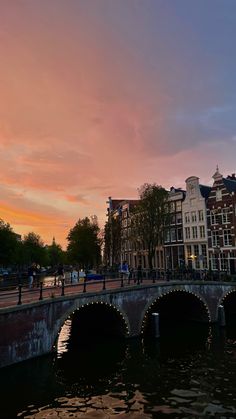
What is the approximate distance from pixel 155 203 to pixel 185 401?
122 feet

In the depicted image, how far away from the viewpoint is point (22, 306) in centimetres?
2048

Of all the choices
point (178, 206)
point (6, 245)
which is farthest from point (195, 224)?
point (6, 245)

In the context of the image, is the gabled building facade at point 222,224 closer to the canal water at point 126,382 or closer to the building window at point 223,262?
the building window at point 223,262

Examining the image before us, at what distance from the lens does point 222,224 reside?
178 ft

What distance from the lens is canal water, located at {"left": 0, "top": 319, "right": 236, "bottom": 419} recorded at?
14.9 meters

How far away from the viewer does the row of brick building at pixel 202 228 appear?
5325 centimetres

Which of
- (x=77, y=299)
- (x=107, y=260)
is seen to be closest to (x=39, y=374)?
(x=77, y=299)

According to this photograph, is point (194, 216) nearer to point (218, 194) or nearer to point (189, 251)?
point (189, 251)

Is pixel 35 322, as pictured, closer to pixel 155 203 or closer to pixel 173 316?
pixel 173 316

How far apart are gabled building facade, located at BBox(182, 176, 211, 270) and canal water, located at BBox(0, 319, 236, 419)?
31704mm

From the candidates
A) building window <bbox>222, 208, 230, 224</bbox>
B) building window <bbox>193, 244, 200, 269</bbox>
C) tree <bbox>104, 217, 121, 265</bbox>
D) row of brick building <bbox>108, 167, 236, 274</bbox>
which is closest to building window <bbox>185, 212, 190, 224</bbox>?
row of brick building <bbox>108, 167, 236, 274</bbox>

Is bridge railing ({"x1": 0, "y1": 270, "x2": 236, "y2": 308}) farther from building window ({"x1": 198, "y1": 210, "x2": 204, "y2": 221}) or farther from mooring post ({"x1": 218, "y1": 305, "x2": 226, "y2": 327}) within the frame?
building window ({"x1": 198, "y1": 210, "x2": 204, "y2": 221})

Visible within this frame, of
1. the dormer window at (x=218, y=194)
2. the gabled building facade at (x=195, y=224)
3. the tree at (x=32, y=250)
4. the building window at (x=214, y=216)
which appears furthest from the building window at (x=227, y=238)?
the tree at (x=32, y=250)

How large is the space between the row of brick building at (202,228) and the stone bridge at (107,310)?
45.6 ft
